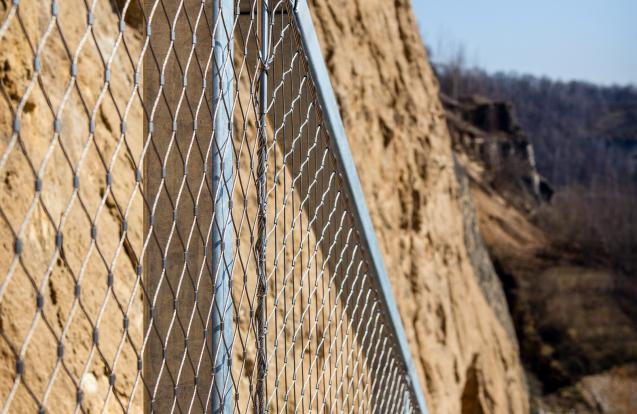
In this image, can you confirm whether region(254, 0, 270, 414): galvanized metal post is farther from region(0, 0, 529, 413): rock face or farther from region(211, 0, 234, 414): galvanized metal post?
region(0, 0, 529, 413): rock face

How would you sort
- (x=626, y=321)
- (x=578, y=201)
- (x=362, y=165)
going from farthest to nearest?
(x=578, y=201), (x=626, y=321), (x=362, y=165)

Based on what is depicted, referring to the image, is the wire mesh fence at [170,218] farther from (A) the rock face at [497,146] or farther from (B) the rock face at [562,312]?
(A) the rock face at [497,146]

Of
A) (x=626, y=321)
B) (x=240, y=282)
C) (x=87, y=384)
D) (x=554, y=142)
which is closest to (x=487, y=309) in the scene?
(x=240, y=282)

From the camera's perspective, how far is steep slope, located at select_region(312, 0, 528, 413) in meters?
5.62

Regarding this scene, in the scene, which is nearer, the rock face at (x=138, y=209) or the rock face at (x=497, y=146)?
the rock face at (x=138, y=209)

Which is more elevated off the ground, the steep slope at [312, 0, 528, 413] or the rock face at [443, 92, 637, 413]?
the steep slope at [312, 0, 528, 413]

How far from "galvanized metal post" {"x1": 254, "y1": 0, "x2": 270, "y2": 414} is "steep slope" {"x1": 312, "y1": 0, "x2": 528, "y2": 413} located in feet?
10.7

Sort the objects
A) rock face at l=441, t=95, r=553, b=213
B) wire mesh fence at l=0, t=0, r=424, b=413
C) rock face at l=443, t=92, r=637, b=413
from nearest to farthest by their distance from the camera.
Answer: wire mesh fence at l=0, t=0, r=424, b=413, rock face at l=443, t=92, r=637, b=413, rock face at l=441, t=95, r=553, b=213

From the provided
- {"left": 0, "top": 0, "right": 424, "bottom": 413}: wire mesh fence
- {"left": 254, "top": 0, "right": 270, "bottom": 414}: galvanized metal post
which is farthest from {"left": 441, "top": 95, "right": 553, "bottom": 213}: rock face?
{"left": 254, "top": 0, "right": 270, "bottom": 414}: galvanized metal post

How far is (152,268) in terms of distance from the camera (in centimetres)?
186

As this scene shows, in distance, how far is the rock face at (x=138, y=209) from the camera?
2.52 meters

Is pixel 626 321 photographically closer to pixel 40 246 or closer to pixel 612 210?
pixel 612 210

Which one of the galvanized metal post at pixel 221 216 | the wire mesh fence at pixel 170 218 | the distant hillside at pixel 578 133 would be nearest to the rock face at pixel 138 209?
the wire mesh fence at pixel 170 218

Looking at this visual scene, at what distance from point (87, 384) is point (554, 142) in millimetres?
43631
